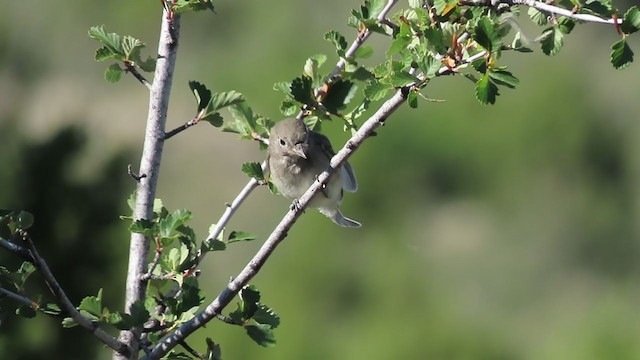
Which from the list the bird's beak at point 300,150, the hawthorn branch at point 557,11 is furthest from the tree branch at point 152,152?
the bird's beak at point 300,150

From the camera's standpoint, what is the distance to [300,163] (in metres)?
2.92

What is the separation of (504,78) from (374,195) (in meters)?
4.99

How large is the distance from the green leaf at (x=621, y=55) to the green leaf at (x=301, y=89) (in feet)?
1.88

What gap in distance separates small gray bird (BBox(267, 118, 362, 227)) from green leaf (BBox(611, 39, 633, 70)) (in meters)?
1.32

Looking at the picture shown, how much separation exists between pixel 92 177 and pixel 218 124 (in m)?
1.78

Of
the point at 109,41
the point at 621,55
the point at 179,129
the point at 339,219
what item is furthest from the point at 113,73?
the point at 339,219

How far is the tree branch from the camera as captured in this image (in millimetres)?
1782

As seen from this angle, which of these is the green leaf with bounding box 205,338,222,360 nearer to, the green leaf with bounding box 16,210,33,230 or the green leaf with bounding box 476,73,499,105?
the green leaf with bounding box 16,210,33,230

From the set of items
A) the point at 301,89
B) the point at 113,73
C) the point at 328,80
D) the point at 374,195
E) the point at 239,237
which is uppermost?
the point at 374,195

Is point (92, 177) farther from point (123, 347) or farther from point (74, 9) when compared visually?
point (74, 9)

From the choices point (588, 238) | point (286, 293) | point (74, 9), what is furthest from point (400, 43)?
point (74, 9)

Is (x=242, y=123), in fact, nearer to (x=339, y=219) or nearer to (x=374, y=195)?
(x=339, y=219)

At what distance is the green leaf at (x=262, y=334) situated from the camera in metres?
1.75

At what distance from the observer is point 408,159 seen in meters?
6.94
